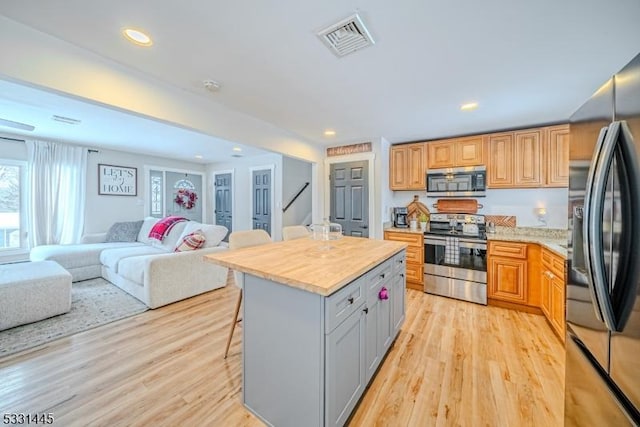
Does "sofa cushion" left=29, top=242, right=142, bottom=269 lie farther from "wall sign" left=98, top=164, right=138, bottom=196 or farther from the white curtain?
"wall sign" left=98, top=164, right=138, bottom=196

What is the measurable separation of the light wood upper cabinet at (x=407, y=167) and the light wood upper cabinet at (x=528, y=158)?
45.4 inches

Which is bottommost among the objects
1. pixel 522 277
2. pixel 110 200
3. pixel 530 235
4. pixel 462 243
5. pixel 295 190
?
pixel 522 277

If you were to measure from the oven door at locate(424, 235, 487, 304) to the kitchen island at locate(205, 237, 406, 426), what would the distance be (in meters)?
2.05

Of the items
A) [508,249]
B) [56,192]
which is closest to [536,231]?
[508,249]

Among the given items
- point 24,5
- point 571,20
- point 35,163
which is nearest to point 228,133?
point 24,5

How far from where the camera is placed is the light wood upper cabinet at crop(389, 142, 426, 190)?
12.6ft

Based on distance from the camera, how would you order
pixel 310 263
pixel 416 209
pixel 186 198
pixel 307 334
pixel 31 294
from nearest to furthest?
pixel 307 334
pixel 310 263
pixel 31 294
pixel 416 209
pixel 186 198

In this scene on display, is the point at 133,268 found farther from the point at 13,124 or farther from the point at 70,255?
the point at 13,124

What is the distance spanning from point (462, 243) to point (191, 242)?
374 cm

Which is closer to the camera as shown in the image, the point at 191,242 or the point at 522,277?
the point at 522,277

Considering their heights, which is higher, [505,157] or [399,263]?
[505,157]

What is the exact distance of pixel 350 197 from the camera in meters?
4.29

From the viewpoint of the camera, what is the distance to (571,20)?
1421 mm

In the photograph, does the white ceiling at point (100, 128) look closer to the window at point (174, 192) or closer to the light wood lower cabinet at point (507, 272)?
the window at point (174, 192)
